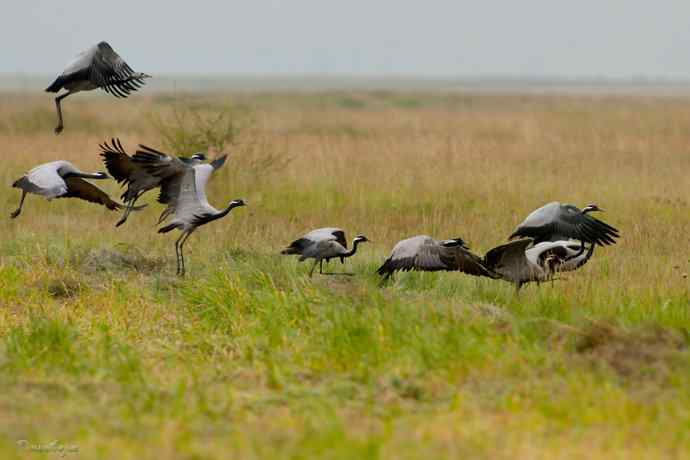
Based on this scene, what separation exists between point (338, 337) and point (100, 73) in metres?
3.03

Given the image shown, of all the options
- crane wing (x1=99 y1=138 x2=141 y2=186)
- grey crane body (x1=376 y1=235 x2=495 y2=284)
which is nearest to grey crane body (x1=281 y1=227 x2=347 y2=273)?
grey crane body (x1=376 y1=235 x2=495 y2=284)

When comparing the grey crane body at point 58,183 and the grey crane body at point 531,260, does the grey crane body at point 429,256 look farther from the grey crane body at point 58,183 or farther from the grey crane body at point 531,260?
the grey crane body at point 58,183

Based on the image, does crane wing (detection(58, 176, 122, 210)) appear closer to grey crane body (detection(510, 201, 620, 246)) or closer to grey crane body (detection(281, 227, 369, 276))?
grey crane body (detection(281, 227, 369, 276))

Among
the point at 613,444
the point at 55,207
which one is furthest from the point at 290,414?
the point at 55,207

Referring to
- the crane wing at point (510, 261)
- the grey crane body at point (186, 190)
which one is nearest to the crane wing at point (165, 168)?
the grey crane body at point (186, 190)

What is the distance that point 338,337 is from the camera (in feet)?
22.2

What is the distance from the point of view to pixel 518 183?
15148 millimetres

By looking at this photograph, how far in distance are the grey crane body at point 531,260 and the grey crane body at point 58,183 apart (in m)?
2.91

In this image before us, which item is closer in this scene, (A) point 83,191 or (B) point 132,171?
(B) point 132,171

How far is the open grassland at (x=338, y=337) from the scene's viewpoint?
17.1ft

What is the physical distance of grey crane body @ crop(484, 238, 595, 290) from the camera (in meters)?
8.44

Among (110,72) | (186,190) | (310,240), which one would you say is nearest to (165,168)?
(186,190)

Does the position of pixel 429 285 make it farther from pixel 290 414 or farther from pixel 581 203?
pixel 581 203

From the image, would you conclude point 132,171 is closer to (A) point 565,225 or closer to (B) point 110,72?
(B) point 110,72
